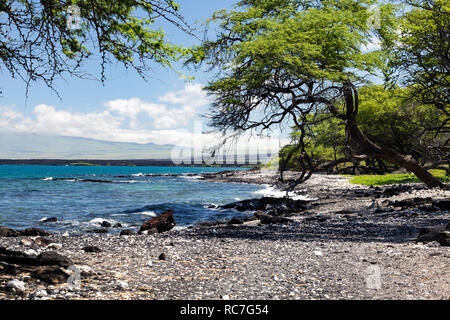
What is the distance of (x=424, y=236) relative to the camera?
928 cm

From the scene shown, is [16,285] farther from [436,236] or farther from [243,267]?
[436,236]

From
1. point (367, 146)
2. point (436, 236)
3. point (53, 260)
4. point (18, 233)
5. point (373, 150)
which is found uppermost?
point (367, 146)

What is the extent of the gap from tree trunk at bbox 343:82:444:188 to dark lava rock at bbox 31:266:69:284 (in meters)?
15.2

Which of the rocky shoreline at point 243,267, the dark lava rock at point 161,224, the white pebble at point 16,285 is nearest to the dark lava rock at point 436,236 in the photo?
the rocky shoreline at point 243,267

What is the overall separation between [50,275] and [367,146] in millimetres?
18536

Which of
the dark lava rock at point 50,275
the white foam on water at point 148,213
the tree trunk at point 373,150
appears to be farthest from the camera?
the white foam on water at point 148,213

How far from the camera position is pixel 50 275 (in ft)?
19.1

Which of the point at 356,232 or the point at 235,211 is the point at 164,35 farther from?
the point at 235,211

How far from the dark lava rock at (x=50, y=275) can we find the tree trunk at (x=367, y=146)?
1517cm

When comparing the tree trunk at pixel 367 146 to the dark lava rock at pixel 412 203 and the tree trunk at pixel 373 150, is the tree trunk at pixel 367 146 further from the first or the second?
the dark lava rock at pixel 412 203

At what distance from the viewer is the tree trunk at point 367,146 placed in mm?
18984

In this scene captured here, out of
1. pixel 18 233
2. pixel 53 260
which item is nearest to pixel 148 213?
pixel 18 233
